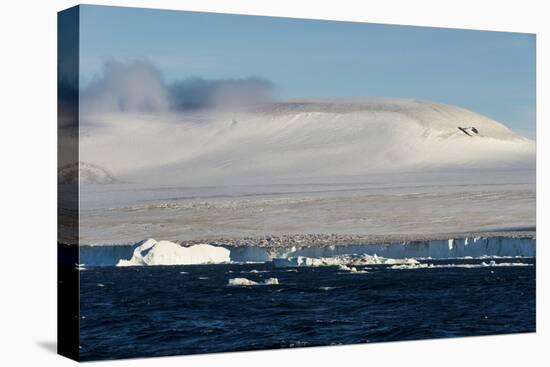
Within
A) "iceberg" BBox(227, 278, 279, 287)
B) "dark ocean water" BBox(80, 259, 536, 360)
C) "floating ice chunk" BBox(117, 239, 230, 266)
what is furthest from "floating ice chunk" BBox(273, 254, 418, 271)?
"floating ice chunk" BBox(117, 239, 230, 266)

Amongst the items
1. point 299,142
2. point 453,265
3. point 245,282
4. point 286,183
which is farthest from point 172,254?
point 453,265

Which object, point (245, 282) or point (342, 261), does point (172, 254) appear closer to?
point (245, 282)

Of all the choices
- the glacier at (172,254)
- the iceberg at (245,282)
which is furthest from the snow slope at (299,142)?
the iceberg at (245,282)

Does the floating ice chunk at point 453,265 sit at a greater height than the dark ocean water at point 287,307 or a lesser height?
greater

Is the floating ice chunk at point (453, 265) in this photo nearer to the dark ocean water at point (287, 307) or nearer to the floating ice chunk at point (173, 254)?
the dark ocean water at point (287, 307)

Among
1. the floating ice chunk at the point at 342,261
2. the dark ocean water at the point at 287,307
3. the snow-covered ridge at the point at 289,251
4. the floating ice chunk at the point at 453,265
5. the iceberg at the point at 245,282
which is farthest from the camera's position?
the floating ice chunk at the point at 453,265

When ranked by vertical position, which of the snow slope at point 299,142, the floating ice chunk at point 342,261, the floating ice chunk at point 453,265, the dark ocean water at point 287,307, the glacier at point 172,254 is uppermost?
the snow slope at point 299,142
